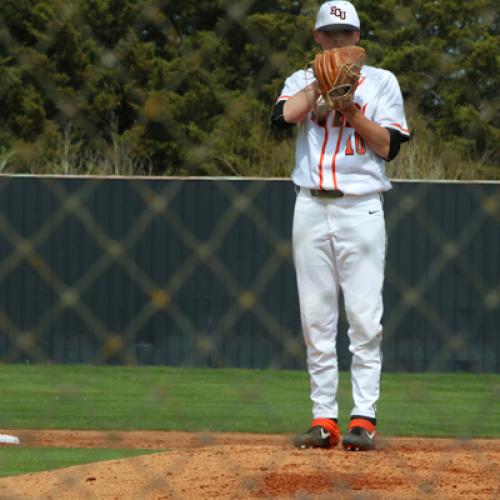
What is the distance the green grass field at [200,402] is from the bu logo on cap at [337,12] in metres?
2.28

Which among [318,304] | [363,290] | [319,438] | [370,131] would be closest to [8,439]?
[319,438]

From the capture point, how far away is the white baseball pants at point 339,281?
14.1ft

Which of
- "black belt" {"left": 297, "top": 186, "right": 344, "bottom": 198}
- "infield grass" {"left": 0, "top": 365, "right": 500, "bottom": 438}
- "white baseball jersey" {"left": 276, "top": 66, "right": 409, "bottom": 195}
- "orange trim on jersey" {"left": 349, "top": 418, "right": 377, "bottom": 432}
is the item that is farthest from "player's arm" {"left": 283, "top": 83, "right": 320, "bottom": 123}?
"infield grass" {"left": 0, "top": 365, "right": 500, "bottom": 438}

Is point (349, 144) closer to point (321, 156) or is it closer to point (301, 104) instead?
point (321, 156)

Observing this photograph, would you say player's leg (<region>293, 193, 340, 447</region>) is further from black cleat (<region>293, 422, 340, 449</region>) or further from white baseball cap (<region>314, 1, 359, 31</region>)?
white baseball cap (<region>314, 1, 359, 31</region>)

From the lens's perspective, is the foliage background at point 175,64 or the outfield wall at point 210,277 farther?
the outfield wall at point 210,277

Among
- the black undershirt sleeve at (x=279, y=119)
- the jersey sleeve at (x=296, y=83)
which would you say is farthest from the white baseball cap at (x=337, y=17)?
the black undershirt sleeve at (x=279, y=119)

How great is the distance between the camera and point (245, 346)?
12.0 m

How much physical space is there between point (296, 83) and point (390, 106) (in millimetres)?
338

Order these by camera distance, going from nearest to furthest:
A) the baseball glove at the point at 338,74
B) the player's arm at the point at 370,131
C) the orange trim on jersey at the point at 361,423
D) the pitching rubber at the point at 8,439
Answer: the baseball glove at the point at 338,74 → the player's arm at the point at 370,131 → the orange trim on jersey at the point at 361,423 → the pitching rubber at the point at 8,439

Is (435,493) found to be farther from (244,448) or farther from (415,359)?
(415,359)

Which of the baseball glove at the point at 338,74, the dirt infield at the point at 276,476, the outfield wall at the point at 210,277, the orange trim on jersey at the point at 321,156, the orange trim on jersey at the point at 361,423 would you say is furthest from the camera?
the outfield wall at the point at 210,277

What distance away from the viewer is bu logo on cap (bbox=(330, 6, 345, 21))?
429 centimetres

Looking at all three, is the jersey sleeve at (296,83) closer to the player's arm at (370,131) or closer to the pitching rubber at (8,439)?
the player's arm at (370,131)
